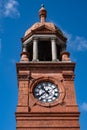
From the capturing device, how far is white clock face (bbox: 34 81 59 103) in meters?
35.0

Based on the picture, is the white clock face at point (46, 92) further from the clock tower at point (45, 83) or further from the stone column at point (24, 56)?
the stone column at point (24, 56)

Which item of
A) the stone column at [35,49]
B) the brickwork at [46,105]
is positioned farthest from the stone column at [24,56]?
the brickwork at [46,105]

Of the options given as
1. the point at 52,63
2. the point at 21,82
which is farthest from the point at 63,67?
the point at 21,82

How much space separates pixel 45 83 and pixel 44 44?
596 centimetres

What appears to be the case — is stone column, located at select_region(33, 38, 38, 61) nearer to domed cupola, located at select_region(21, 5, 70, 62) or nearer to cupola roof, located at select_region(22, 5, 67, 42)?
domed cupola, located at select_region(21, 5, 70, 62)

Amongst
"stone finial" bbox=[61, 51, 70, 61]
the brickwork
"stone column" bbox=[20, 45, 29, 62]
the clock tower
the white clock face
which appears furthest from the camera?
"stone finial" bbox=[61, 51, 70, 61]

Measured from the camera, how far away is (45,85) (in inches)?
1414

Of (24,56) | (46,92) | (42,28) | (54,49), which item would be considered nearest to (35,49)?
(24,56)

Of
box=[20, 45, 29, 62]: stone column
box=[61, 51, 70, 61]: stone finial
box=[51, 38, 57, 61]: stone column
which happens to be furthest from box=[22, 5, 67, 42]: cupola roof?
box=[61, 51, 70, 61]: stone finial

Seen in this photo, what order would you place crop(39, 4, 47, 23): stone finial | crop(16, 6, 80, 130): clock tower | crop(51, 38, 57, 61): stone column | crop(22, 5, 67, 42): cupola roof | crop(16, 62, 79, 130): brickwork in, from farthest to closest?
crop(39, 4, 47, 23): stone finial, crop(22, 5, 67, 42): cupola roof, crop(51, 38, 57, 61): stone column, crop(16, 6, 80, 130): clock tower, crop(16, 62, 79, 130): brickwork

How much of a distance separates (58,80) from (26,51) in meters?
4.64

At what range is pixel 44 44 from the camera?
4106cm

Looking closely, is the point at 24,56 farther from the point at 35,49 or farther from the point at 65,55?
the point at 65,55

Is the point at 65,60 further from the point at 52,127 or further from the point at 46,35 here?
the point at 52,127
